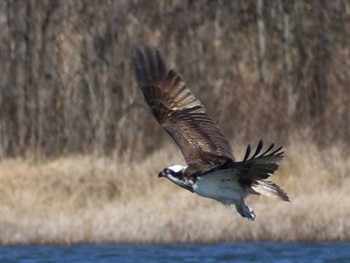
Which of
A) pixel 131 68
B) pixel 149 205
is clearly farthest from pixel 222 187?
pixel 131 68

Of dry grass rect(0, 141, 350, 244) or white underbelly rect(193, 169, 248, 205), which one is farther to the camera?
dry grass rect(0, 141, 350, 244)

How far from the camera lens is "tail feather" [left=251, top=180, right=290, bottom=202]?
9125 millimetres

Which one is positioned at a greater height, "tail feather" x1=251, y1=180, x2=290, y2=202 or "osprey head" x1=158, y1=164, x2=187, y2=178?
"osprey head" x1=158, y1=164, x2=187, y2=178

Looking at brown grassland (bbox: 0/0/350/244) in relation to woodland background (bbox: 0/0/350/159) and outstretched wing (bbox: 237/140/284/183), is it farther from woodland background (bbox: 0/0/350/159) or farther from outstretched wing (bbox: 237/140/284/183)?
outstretched wing (bbox: 237/140/284/183)

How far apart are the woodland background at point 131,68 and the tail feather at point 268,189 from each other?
730 cm

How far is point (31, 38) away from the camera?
17.0 m

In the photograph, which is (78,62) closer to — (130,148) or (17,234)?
(130,148)

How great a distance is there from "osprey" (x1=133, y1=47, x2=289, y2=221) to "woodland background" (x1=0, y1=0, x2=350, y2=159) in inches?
258

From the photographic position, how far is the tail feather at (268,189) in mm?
Answer: 9125

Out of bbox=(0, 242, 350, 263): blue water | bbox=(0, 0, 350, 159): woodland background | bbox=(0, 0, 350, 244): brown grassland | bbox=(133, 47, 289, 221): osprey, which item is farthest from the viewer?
bbox=(0, 0, 350, 159): woodland background

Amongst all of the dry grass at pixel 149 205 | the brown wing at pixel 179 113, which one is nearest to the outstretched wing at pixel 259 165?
the brown wing at pixel 179 113

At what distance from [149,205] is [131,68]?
11.6ft

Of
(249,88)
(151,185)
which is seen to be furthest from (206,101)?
(151,185)

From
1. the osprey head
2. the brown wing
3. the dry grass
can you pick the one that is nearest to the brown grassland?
the dry grass
